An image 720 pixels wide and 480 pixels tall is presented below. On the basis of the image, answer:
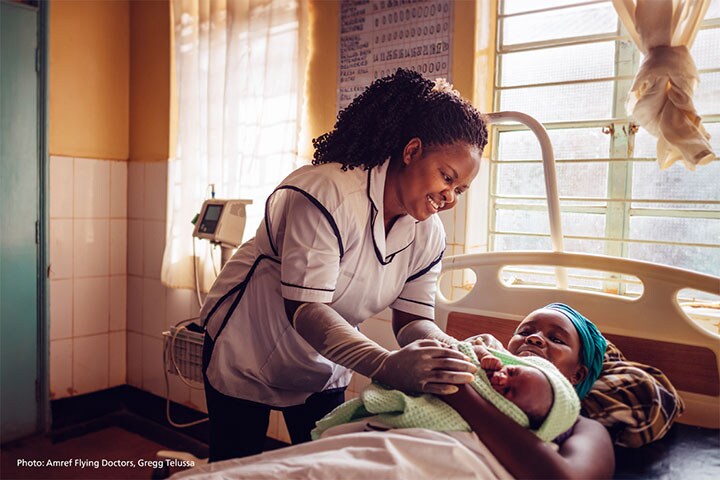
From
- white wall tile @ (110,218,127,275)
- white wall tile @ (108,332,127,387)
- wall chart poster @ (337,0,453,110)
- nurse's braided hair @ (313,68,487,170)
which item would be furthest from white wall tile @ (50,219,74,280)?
nurse's braided hair @ (313,68,487,170)

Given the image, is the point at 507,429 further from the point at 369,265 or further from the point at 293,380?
the point at 293,380

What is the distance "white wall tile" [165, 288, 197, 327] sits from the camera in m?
3.21

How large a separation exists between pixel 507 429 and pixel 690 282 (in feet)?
2.24

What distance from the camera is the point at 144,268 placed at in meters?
3.51

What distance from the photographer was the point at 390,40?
2.40 meters

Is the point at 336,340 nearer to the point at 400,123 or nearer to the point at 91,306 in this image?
the point at 400,123

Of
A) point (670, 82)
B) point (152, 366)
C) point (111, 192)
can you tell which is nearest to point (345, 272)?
point (670, 82)

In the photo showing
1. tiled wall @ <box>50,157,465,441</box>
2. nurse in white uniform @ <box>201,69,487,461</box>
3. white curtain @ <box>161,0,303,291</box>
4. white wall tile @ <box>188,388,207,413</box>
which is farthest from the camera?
tiled wall @ <box>50,157,465,441</box>

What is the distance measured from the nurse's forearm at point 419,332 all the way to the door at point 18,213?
2.18 metres

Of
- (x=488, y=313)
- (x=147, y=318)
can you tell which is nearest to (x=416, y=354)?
(x=488, y=313)

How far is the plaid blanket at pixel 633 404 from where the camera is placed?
124cm

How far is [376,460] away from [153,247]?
108 inches

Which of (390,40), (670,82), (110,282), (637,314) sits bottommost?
(110,282)

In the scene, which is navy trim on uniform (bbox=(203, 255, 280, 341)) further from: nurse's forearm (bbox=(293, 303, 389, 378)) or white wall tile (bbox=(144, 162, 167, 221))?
white wall tile (bbox=(144, 162, 167, 221))
